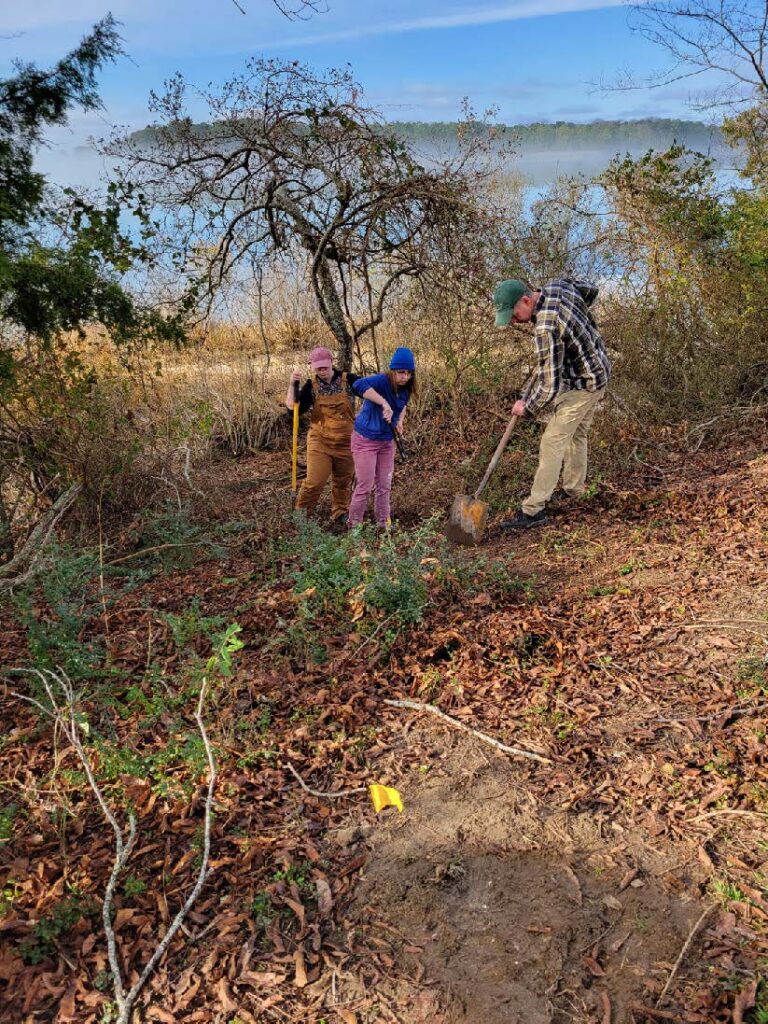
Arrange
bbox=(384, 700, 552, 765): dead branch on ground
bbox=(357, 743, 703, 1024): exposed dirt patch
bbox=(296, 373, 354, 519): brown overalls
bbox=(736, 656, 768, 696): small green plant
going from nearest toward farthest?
bbox=(357, 743, 703, 1024): exposed dirt patch → bbox=(384, 700, 552, 765): dead branch on ground → bbox=(736, 656, 768, 696): small green plant → bbox=(296, 373, 354, 519): brown overalls

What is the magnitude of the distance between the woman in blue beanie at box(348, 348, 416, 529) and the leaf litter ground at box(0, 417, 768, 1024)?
1.71 m

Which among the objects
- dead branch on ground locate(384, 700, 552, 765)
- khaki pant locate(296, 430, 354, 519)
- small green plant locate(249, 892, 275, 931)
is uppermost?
khaki pant locate(296, 430, 354, 519)

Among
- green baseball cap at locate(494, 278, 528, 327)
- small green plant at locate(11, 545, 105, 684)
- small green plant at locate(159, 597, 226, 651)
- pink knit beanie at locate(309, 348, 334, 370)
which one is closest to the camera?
small green plant at locate(11, 545, 105, 684)

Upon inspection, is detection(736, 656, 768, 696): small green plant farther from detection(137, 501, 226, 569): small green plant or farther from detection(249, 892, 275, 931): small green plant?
detection(137, 501, 226, 569): small green plant

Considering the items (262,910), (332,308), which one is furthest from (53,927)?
(332,308)

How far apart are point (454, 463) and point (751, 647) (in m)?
4.61

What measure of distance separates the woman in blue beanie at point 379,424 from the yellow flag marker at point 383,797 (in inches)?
121

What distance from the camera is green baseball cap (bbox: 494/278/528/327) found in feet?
18.8

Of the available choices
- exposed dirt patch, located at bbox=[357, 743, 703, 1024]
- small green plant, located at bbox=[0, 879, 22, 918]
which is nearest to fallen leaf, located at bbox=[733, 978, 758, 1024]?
exposed dirt patch, located at bbox=[357, 743, 703, 1024]

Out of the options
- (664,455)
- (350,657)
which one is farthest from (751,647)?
(664,455)

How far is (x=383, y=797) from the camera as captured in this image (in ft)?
10.6

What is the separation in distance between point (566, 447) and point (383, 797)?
3903 millimetres

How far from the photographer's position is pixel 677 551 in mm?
5438

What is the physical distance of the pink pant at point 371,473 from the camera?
626 cm
